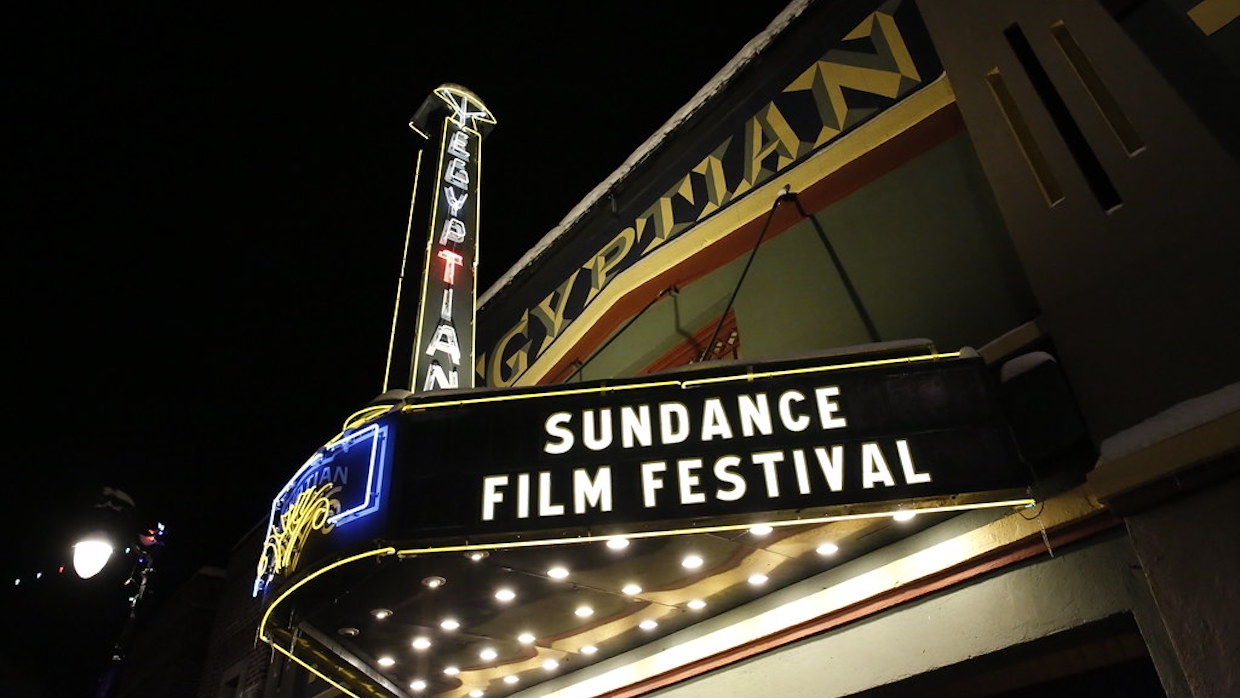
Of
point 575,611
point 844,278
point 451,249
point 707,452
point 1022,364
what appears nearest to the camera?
point 1022,364

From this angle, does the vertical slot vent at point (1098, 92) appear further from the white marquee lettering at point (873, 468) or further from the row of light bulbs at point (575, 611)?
the row of light bulbs at point (575, 611)

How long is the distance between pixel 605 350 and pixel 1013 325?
5.53 meters

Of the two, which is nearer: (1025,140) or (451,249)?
(1025,140)

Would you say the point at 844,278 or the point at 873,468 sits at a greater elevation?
the point at 844,278

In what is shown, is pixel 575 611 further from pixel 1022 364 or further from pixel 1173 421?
pixel 1173 421

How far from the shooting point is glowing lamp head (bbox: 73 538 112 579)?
10.1 meters

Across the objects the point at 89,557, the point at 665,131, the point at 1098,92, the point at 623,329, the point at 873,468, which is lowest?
the point at 873,468

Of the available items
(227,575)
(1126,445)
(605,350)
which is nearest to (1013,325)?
(1126,445)

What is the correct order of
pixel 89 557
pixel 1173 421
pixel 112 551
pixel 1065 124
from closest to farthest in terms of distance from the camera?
pixel 1173 421, pixel 1065 124, pixel 89 557, pixel 112 551

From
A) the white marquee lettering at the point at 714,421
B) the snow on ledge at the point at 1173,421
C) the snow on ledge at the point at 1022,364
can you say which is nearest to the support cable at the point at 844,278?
the snow on ledge at the point at 1022,364

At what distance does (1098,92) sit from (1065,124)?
0.28 m

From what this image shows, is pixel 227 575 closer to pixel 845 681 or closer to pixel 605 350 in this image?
pixel 605 350

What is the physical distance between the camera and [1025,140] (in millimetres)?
6297

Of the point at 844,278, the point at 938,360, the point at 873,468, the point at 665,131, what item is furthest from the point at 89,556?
the point at 938,360
